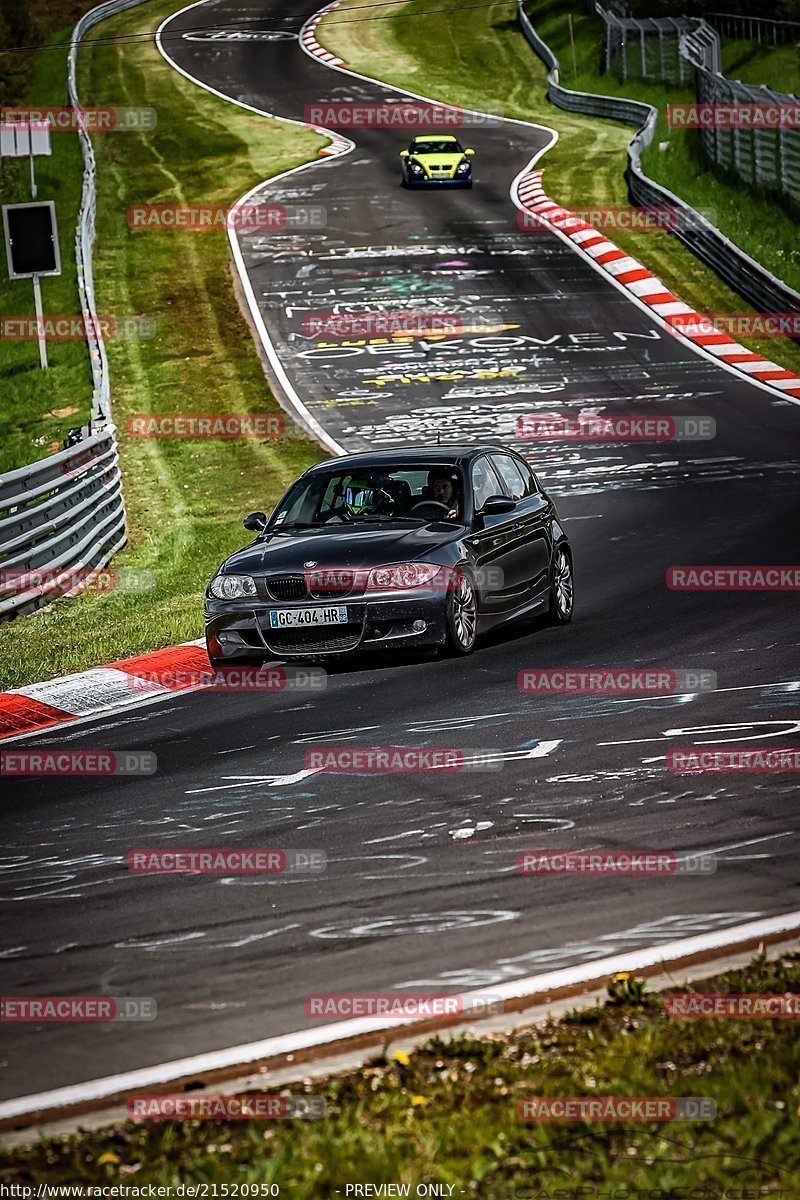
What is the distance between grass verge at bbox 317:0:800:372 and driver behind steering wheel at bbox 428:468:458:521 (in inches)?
704

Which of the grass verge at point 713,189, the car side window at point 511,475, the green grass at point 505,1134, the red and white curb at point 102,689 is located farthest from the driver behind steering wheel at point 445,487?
the grass verge at point 713,189

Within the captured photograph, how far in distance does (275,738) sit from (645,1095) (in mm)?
5899

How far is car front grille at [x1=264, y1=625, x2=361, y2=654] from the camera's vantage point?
12.2 m

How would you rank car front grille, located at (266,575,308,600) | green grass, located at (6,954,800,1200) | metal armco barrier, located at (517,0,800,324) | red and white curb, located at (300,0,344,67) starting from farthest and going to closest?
red and white curb, located at (300,0,344,67) → metal armco barrier, located at (517,0,800,324) → car front grille, located at (266,575,308,600) → green grass, located at (6,954,800,1200)

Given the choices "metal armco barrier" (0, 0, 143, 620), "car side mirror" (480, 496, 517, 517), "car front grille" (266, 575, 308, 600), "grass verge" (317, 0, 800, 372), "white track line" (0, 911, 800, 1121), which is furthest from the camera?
"grass verge" (317, 0, 800, 372)

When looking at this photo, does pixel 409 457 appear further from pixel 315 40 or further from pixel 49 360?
pixel 315 40

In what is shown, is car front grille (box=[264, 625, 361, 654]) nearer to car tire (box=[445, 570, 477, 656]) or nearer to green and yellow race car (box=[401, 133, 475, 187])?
car tire (box=[445, 570, 477, 656])

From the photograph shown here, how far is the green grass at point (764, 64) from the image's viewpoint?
161 feet

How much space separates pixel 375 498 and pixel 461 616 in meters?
1.34

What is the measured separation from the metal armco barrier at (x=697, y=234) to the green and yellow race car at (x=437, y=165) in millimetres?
4476

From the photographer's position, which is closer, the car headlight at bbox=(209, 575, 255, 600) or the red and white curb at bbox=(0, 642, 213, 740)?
the red and white curb at bbox=(0, 642, 213, 740)

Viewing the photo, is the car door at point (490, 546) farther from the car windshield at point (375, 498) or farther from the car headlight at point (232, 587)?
the car headlight at point (232, 587)

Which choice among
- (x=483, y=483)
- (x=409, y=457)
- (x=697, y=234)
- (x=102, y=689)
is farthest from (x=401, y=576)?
(x=697, y=234)

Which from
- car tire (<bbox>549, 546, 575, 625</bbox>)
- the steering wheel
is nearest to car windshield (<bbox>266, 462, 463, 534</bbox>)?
the steering wheel
